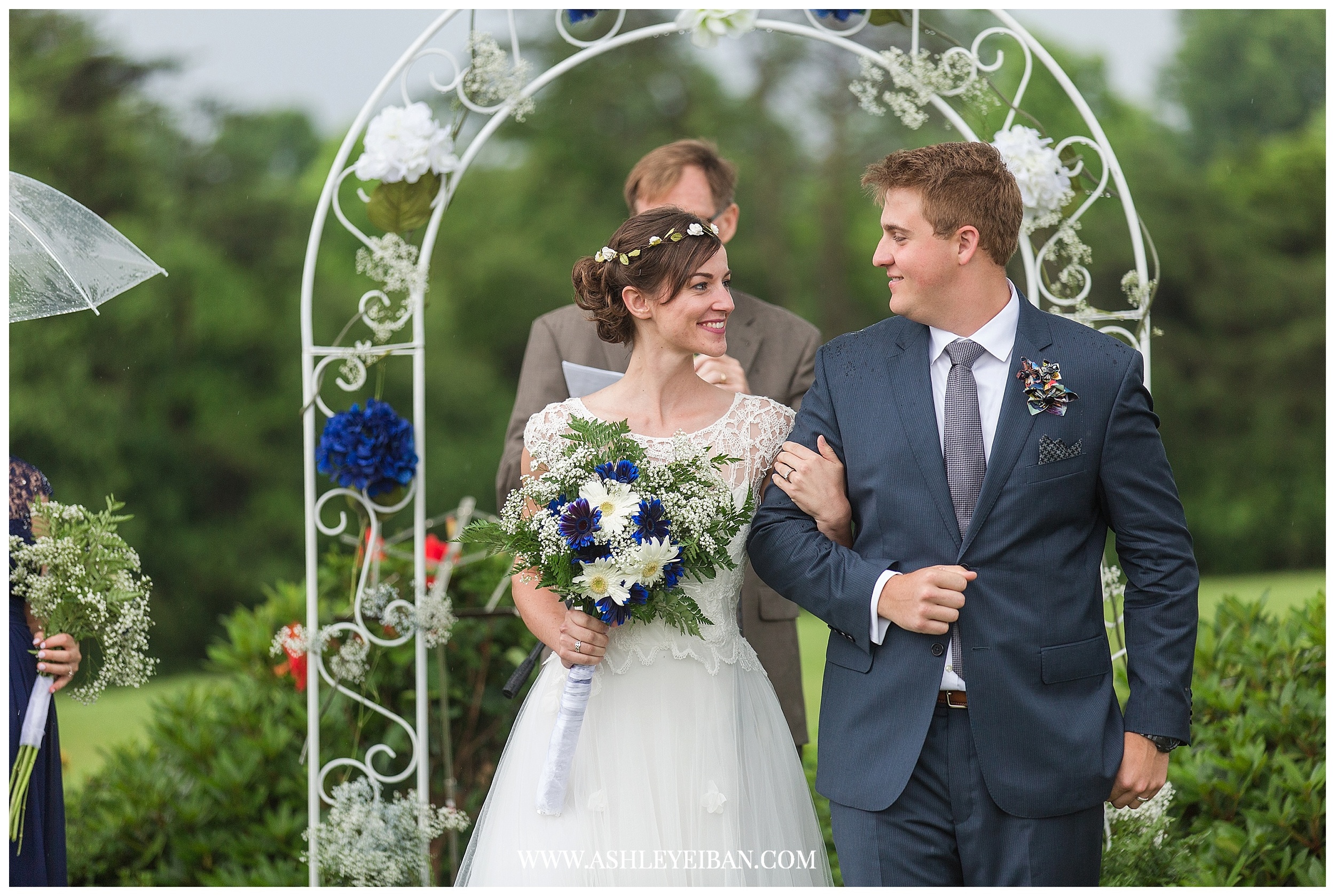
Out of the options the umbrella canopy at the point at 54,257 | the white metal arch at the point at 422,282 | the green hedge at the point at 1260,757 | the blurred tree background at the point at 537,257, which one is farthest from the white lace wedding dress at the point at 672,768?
the blurred tree background at the point at 537,257

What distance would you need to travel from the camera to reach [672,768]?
2.96 m

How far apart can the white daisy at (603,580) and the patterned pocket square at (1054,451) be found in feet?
3.09

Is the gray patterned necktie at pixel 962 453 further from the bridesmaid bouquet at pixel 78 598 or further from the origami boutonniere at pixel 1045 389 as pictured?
the bridesmaid bouquet at pixel 78 598

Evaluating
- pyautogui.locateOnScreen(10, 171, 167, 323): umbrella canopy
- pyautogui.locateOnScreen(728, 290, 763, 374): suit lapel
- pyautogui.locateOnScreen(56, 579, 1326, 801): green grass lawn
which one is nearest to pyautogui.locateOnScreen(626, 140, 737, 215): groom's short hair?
pyautogui.locateOnScreen(728, 290, 763, 374): suit lapel

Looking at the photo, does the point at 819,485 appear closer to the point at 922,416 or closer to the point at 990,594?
the point at 922,416

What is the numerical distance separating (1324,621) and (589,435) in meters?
3.23

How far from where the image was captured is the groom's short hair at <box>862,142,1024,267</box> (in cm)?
269

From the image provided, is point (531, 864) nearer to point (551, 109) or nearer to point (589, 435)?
point (589, 435)

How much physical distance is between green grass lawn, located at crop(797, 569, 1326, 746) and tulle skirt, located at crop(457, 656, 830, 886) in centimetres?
642

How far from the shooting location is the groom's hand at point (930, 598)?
8.30ft

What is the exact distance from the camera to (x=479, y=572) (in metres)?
5.20

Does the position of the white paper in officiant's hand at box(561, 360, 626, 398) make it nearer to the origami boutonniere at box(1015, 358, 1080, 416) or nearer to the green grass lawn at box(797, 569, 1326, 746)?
the origami boutonniere at box(1015, 358, 1080, 416)

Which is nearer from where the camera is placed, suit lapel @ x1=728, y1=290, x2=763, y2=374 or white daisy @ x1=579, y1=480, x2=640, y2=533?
white daisy @ x1=579, y1=480, x2=640, y2=533

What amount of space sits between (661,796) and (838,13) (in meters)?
2.44
